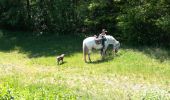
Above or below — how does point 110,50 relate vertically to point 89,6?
below

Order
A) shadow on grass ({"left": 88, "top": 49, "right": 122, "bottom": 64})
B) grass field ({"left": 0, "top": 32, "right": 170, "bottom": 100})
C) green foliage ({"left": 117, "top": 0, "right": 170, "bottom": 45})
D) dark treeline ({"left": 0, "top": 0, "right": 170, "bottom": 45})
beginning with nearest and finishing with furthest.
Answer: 1. grass field ({"left": 0, "top": 32, "right": 170, "bottom": 100})
2. shadow on grass ({"left": 88, "top": 49, "right": 122, "bottom": 64})
3. green foliage ({"left": 117, "top": 0, "right": 170, "bottom": 45})
4. dark treeline ({"left": 0, "top": 0, "right": 170, "bottom": 45})

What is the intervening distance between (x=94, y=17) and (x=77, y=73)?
37.7 ft

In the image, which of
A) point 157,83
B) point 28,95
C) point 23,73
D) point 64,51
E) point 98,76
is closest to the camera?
point 28,95

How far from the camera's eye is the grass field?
14727mm

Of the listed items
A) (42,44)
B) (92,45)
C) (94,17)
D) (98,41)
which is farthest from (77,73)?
(42,44)

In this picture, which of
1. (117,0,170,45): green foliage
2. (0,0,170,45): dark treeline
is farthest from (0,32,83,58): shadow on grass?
(117,0,170,45): green foliage

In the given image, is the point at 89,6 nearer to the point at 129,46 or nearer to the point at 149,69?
the point at 129,46

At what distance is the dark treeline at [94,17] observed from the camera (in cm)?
2942

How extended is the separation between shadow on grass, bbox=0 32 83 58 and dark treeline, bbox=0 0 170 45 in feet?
4.88

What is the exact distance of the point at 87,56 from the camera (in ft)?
92.6

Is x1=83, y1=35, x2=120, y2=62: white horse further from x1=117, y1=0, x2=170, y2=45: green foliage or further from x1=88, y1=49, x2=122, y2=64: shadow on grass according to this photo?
x1=117, y1=0, x2=170, y2=45: green foliage

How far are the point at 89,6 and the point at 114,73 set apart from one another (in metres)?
11.1

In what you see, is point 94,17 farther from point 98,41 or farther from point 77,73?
point 77,73

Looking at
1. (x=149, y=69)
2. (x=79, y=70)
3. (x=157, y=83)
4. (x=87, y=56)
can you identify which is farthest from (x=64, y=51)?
(x=157, y=83)
